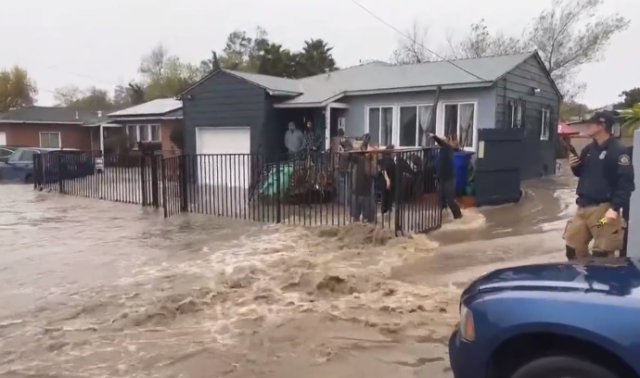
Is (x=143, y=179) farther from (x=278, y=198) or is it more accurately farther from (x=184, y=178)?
(x=278, y=198)

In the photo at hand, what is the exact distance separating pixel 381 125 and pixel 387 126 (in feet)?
0.60

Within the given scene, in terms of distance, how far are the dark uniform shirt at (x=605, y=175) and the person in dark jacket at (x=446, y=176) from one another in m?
4.27

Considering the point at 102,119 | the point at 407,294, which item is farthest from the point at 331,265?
the point at 102,119

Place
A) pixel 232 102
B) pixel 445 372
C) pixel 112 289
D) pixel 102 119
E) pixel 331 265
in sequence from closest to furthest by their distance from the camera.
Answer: pixel 445 372 < pixel 112 289 < pixel 331 265 < pixel 232 102 < pixel 102 119

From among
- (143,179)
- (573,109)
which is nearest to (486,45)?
(573,109)

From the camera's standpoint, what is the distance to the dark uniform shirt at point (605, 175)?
5184mm

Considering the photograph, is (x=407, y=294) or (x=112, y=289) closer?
(x=407, y=294)

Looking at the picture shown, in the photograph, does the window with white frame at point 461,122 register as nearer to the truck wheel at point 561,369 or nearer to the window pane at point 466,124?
the window pane at point 466,124

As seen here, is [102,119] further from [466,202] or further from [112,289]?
[112,289]

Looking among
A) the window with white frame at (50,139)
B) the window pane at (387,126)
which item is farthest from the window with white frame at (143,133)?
the window pane at (387,126)

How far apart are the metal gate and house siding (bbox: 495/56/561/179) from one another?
7.93 meters

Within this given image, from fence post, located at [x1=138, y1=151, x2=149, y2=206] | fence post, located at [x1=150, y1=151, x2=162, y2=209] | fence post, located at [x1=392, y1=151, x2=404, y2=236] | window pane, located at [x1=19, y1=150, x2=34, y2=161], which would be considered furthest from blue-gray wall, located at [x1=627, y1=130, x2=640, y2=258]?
window pane, located at [x1=19, y1=150, x2=34, y2=161]

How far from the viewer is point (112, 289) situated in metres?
6.63

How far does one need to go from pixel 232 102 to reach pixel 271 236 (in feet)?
30.3
